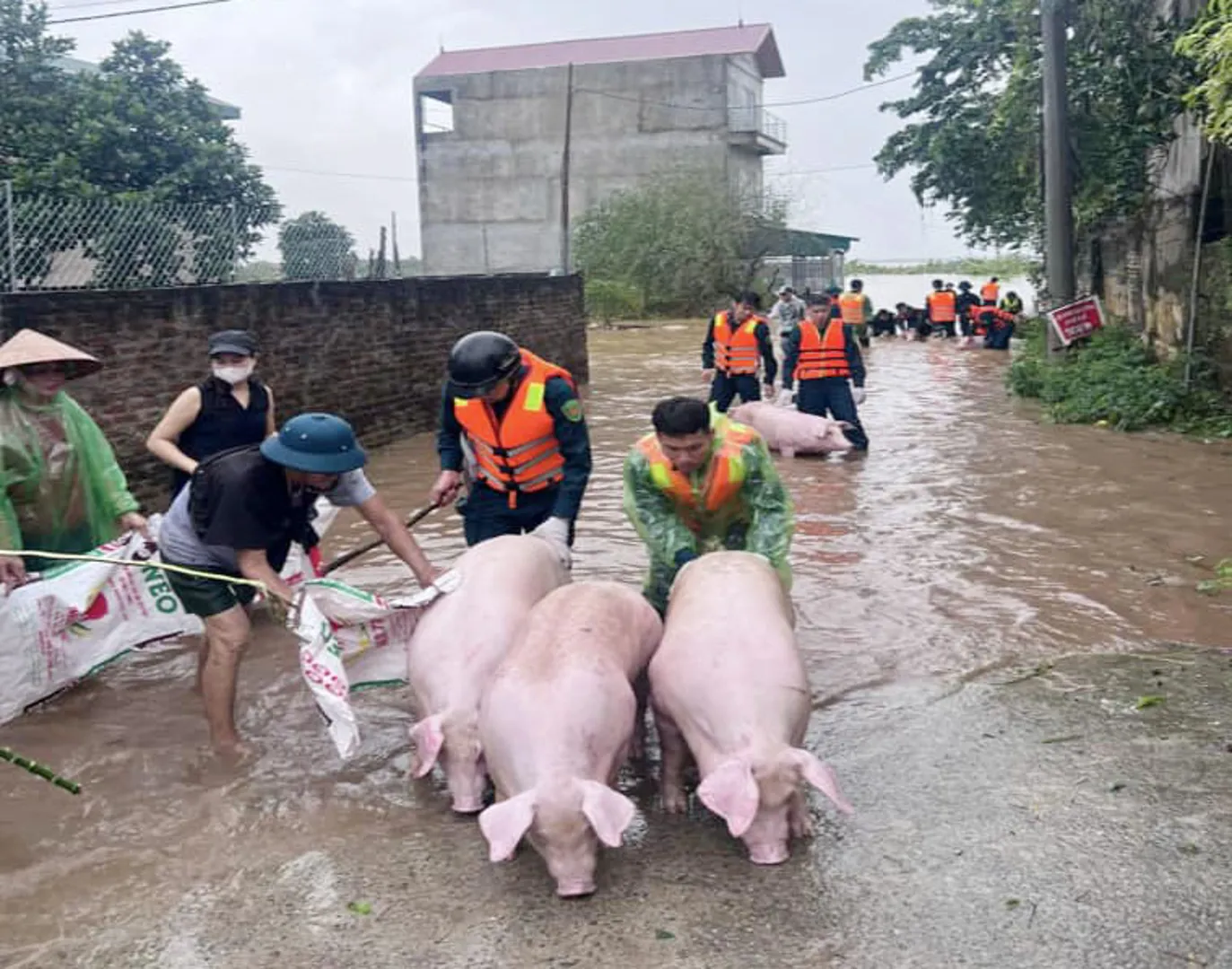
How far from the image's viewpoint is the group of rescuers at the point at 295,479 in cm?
450

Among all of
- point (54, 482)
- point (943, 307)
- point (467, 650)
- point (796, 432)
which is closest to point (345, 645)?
point (467, 650)

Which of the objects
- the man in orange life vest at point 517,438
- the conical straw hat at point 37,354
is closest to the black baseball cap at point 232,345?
the conical straw hat at point 37,354

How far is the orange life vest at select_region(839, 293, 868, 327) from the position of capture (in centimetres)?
2253

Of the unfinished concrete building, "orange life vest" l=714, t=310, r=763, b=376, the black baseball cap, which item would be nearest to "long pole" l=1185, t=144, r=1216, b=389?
"orange life vest" l=714, t=310, r=763, b=376

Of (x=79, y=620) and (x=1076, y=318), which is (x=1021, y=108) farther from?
(x=79, y=620)

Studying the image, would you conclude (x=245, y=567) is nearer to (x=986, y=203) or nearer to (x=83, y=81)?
(x=83, y=81)

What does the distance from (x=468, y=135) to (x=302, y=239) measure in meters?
30.4

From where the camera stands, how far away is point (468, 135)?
137 feet

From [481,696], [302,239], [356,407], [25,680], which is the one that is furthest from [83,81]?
[481,696]

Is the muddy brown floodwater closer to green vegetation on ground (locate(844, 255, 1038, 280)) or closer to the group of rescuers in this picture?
the group of rescuers

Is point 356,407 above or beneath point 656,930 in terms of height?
above

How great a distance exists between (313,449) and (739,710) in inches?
65.6

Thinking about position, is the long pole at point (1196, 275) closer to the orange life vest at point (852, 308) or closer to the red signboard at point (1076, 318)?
the red signboard at point (1076, 318)

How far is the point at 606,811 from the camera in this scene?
3547 mm
